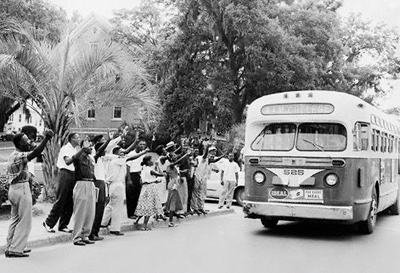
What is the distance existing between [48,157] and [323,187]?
7.45m

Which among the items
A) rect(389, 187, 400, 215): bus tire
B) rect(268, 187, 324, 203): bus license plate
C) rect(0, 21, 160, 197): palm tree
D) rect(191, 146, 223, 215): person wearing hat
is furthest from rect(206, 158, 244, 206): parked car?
rect(268, 187, 324, 203): bus license plate

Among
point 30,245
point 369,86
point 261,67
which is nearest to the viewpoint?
point 30,245

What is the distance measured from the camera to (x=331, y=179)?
1038 centimetres

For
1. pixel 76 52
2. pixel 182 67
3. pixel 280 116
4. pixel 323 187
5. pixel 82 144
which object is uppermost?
pixel 182 67

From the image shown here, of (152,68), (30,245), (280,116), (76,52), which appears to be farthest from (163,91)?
(30,245)

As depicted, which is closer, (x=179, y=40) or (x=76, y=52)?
(x=76, y=52)

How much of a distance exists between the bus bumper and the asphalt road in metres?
0.51

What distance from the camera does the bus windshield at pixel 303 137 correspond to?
10.6 m

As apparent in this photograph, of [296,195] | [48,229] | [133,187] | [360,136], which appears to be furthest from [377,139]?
[48,229]

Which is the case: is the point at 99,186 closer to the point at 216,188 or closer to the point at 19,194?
the point at 19,194

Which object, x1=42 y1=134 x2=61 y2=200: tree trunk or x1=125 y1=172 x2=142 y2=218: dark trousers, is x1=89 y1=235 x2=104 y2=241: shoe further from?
x1=42 y1=134 x2=61 y2=200: tree trunk

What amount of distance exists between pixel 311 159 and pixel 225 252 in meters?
2.78

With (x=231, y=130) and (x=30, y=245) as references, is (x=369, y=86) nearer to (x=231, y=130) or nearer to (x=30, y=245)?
(x=231, y=130)

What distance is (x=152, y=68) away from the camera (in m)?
30.7
